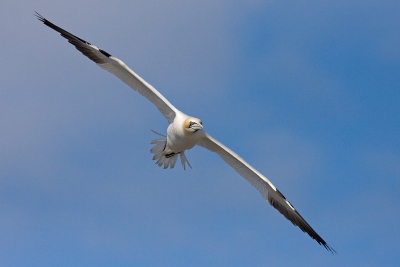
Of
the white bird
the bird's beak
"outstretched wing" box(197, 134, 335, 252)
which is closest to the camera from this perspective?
the bird's beak

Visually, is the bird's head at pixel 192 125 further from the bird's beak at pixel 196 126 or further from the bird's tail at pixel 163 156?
the bird's tail at pixel 163 156

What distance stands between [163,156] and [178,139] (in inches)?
59.1

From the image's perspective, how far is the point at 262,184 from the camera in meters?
17.8

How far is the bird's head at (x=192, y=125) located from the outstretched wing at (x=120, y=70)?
2.48 ft

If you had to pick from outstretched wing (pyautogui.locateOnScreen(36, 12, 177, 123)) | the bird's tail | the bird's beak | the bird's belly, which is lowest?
the bird's beak

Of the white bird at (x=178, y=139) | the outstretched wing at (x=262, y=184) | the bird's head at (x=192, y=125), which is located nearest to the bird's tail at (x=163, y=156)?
the white bird at (x=178, y=139)

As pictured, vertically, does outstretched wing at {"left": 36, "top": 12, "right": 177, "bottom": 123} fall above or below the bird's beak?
above

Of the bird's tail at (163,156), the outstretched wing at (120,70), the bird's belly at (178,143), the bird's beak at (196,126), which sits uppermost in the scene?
the outstretched wing at (120,70)

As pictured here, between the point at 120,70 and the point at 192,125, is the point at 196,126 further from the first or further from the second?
the point at 120,70

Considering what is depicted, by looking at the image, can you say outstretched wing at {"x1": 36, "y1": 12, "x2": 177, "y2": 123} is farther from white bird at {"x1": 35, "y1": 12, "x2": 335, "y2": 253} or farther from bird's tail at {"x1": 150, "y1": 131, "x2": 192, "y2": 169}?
bird's tail at {"x1": 150, "y1": 131, "x2": 192, "y2": 169}

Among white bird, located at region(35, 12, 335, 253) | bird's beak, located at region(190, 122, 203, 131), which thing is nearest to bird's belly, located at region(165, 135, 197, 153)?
white bird, located at region(35, 12, 335, 253)

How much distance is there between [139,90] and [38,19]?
2.98m

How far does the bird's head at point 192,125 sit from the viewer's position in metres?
16.2

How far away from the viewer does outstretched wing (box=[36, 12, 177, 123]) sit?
16.9 metres
